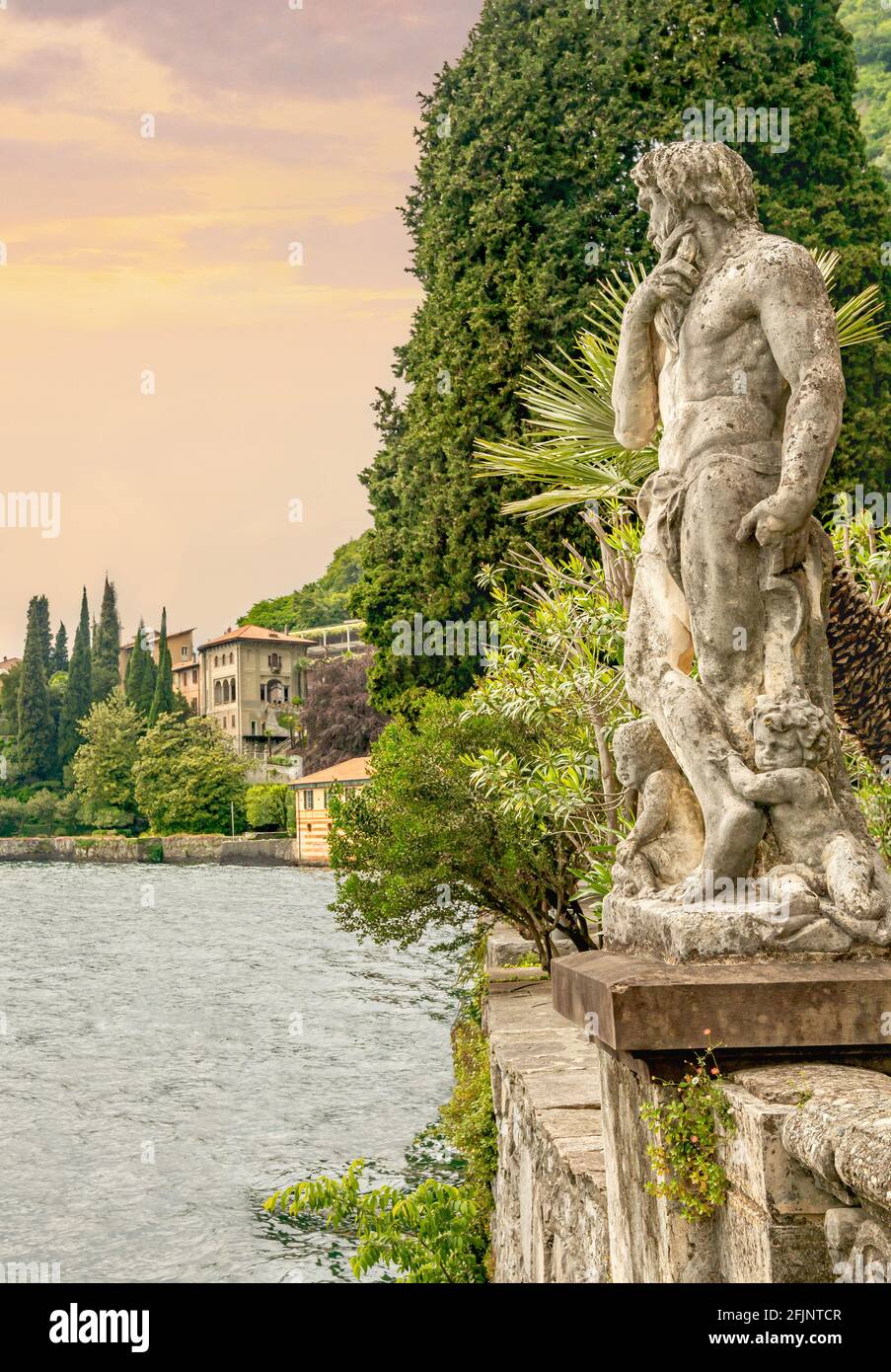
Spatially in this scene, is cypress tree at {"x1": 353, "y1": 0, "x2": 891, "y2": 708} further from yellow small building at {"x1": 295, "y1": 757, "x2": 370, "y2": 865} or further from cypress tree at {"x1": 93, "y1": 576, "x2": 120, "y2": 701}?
cypress tree at {"x1": 93, "y1": 576, "x2": 120, "y2": 701}

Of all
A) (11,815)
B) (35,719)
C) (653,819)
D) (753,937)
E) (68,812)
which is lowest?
(11,815)

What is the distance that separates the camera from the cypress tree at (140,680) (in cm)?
7419

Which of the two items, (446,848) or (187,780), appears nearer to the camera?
(446,848)

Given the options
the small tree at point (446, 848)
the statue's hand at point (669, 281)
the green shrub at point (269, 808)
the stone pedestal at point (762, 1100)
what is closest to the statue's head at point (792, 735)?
the stone pedestal at point (762, 1100)

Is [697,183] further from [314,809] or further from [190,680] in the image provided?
[190,680]

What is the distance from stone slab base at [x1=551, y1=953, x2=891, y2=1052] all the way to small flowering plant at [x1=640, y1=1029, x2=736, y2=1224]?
6cm

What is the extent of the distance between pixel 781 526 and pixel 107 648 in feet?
269

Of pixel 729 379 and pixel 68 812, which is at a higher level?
pixel 729 379

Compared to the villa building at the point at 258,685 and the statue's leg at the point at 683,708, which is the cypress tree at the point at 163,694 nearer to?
the villa building at the point at 258,685

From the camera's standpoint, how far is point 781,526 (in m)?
3.53

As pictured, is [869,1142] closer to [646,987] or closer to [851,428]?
[646,987]

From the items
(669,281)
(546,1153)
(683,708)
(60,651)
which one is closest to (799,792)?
(683,708)

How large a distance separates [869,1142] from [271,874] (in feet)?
167

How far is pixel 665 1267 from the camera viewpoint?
295 cm
